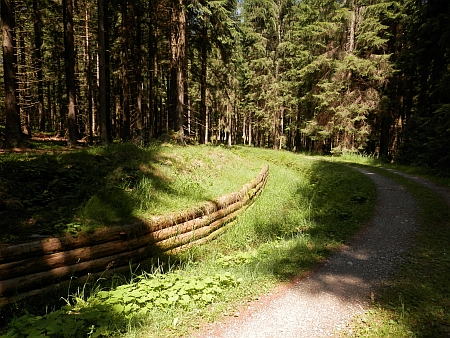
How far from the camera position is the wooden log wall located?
4.26 metres

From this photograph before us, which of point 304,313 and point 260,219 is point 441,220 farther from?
point 304,313

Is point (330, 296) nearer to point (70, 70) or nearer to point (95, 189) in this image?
point (95, 189)

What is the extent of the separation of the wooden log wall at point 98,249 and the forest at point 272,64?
8437 millimetres

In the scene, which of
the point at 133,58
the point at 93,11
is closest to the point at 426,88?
the point at 133,58

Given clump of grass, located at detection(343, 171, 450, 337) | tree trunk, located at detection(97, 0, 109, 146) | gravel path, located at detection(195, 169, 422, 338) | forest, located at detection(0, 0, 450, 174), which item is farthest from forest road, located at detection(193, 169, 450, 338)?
tree trunk, located at detection(97, 0, 109, 146)

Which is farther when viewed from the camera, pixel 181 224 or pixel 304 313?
pixel 181 224

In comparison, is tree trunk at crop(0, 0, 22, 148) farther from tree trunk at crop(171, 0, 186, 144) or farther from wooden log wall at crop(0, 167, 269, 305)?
wooden log wall at crop(0, 167, 269, 305)

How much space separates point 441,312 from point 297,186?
33.6 ft

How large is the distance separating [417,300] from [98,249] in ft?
18.1

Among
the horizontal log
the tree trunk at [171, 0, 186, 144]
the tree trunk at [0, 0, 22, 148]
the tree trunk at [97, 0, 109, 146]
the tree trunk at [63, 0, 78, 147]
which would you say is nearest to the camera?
the horizontal log

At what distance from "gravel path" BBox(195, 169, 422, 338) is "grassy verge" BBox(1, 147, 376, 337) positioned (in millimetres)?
264

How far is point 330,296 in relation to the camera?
161 inches

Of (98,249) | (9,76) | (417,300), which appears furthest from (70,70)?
(417,300)

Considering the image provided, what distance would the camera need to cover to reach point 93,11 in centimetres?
2494
